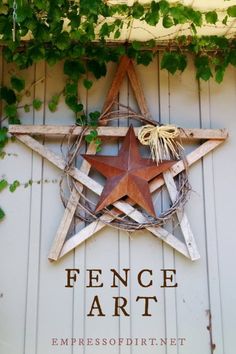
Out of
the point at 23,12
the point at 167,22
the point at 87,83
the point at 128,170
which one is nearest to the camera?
the point at 23,12

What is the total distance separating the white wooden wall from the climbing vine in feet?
0.28

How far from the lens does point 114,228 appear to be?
6.36 ft

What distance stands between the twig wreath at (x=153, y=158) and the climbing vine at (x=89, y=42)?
0.13m

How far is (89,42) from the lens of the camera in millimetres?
1975

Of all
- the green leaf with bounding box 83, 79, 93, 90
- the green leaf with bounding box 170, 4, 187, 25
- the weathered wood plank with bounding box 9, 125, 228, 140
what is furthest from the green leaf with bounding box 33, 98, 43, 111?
the green leaf with bounding box 170, 4, 187, 25

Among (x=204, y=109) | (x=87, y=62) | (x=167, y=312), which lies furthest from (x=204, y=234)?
(x=87, y=62)

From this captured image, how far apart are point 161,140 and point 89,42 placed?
0.59m

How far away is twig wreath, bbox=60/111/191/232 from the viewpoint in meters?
1.90

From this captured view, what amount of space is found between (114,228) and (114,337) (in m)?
0.50

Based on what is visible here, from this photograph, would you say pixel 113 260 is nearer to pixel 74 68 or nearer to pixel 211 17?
pixel 74 68

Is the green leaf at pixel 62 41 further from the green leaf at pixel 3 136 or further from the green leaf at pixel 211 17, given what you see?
the green leaf at pixel 211 17

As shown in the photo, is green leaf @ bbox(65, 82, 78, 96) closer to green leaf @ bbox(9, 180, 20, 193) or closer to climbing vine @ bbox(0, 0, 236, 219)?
climbing vine @ bbox(0, 0, 236, 219)

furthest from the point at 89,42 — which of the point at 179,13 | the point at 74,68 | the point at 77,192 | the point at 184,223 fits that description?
the point at 184,223

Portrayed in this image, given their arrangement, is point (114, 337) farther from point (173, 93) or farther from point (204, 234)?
point (173, 93)
